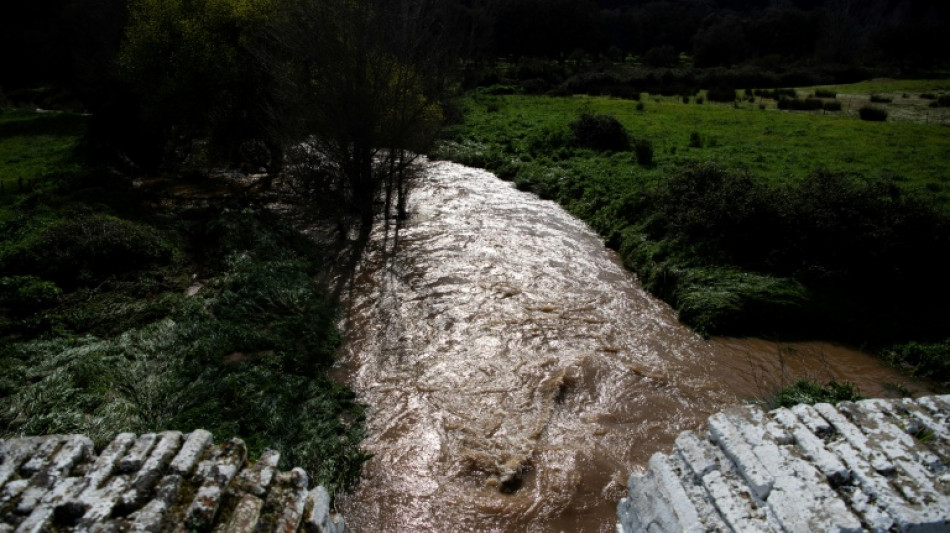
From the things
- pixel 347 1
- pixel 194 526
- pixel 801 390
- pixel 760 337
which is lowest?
pixel 760 337

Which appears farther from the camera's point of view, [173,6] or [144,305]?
[173,6]

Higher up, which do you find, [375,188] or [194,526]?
[194,526]

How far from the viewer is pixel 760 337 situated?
11398 mm

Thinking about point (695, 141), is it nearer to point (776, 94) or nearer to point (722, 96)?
point (722, 96)

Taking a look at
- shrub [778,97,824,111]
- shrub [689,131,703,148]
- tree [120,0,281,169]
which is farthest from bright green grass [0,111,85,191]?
shrub [778,97,824,111]

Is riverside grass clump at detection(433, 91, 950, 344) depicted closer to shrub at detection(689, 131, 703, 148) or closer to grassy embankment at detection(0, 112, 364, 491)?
shrub at detection(689, 131, 703, 148)

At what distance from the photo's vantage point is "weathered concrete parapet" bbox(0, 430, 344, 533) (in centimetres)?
375

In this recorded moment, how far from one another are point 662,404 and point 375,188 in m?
10.6

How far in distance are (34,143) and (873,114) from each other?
3675cm

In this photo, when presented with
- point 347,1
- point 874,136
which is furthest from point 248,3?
point 874,136

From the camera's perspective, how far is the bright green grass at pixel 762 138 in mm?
17141

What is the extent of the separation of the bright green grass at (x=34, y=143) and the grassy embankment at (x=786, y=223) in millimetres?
16225

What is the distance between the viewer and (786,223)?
13070mm

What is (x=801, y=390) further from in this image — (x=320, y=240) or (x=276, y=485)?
(x=320, y=240)
